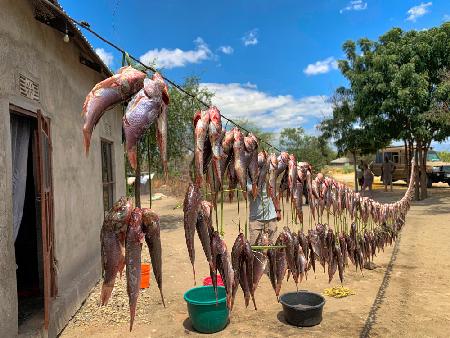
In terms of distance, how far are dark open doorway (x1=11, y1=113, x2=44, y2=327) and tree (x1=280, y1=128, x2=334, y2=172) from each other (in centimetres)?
1988

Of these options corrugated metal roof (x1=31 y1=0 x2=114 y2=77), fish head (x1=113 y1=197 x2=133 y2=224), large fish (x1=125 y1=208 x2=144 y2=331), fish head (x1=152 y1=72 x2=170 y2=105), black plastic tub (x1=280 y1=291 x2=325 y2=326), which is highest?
corrugated metal roof (x1=31 y1=0 x2=114 y2=77)

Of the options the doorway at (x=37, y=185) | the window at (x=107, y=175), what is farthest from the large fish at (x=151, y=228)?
the window at (x=107, y=175)

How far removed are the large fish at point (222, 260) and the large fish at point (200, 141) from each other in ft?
1.37

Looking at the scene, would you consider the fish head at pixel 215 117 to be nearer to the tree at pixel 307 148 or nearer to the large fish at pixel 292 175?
the large fish at pixel 292 175

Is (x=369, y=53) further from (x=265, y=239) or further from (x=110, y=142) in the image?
(x=265, y=239)

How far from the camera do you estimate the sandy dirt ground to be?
201 inches

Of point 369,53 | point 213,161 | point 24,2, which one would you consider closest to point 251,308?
point 213,161

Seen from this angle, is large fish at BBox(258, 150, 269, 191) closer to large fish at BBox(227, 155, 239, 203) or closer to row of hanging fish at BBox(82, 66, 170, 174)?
large fish at BBox(227, 155, 239, 203)

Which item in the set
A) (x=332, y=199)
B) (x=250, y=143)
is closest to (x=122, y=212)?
(x=250, y=143)

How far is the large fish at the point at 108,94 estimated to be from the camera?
52.5 inches

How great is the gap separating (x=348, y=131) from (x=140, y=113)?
2163 cm

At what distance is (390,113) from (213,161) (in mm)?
18102

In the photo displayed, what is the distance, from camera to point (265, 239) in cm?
261

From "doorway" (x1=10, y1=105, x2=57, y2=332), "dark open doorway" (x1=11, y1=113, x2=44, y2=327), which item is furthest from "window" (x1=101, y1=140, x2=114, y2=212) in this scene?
"doorway" (x1=10, y1=105, x2=57, y2=332)
